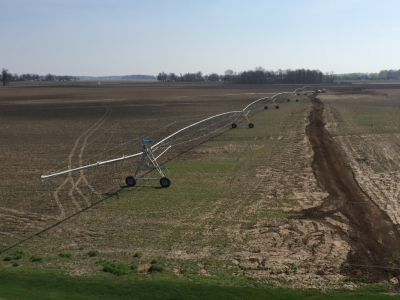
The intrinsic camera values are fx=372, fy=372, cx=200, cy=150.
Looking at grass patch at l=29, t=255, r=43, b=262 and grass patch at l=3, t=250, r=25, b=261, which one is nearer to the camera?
grass patch at l=29, t=255, r=43, b=262

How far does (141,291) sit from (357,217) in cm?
1233

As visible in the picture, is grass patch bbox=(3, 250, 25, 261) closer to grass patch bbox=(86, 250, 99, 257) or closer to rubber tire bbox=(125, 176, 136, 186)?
grass patch bbox=(86, 250, 99, 257)

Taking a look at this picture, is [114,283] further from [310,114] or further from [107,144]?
[310,114]

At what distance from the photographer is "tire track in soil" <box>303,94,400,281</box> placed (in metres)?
15.6

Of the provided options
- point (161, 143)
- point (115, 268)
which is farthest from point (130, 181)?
point (161, 143)

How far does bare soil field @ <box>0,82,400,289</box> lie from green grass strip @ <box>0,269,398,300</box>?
633 mm

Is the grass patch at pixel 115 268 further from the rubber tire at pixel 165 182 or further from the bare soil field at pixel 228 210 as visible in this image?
the rubber tire at pixel 165 182

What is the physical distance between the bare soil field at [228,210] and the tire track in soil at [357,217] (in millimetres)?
60

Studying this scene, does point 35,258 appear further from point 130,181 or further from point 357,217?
point 357,217

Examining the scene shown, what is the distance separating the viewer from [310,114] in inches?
2509

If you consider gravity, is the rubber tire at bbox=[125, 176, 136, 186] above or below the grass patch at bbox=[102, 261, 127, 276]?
above

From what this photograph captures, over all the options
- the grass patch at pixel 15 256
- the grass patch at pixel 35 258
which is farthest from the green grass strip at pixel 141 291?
the grass patch at pixel 15 256

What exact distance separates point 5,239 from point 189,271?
9.62 metres

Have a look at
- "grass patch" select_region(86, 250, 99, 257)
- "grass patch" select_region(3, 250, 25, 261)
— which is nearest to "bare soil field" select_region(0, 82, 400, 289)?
"grass patch" select_region(86, 250, 99, 257)
